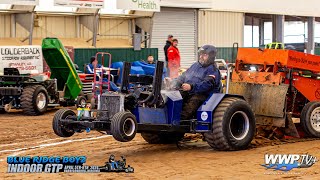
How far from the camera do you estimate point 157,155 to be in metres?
11.8

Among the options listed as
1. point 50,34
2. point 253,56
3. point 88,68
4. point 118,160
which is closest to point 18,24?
point 50,34

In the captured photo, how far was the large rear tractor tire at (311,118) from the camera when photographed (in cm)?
1345

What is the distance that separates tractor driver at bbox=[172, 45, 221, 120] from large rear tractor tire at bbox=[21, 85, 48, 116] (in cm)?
772

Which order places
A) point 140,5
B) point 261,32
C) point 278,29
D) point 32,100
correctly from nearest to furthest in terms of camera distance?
point 32,100
point 140,5
point 278,29
point 261,32

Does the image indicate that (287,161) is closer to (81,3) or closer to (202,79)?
(202,79)

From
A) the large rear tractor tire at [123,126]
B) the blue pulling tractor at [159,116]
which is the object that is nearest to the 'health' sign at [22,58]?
the blue pulling tractor at [159,116]

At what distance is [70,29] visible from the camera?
29.1m

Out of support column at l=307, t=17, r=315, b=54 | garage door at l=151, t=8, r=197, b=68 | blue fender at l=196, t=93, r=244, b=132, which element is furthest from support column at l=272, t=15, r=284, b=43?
blue fender at l=196, t=93, r=244, b=132

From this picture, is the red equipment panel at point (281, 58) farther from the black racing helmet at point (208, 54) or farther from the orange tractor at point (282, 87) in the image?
the black racing helmet at point (208, 54)

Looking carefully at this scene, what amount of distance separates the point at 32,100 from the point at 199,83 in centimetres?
810

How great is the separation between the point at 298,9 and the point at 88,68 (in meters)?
18.8

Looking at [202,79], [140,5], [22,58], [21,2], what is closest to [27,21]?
[21,2]

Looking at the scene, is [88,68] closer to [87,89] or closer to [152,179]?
[87,89]

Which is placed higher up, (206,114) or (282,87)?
(282,87)
